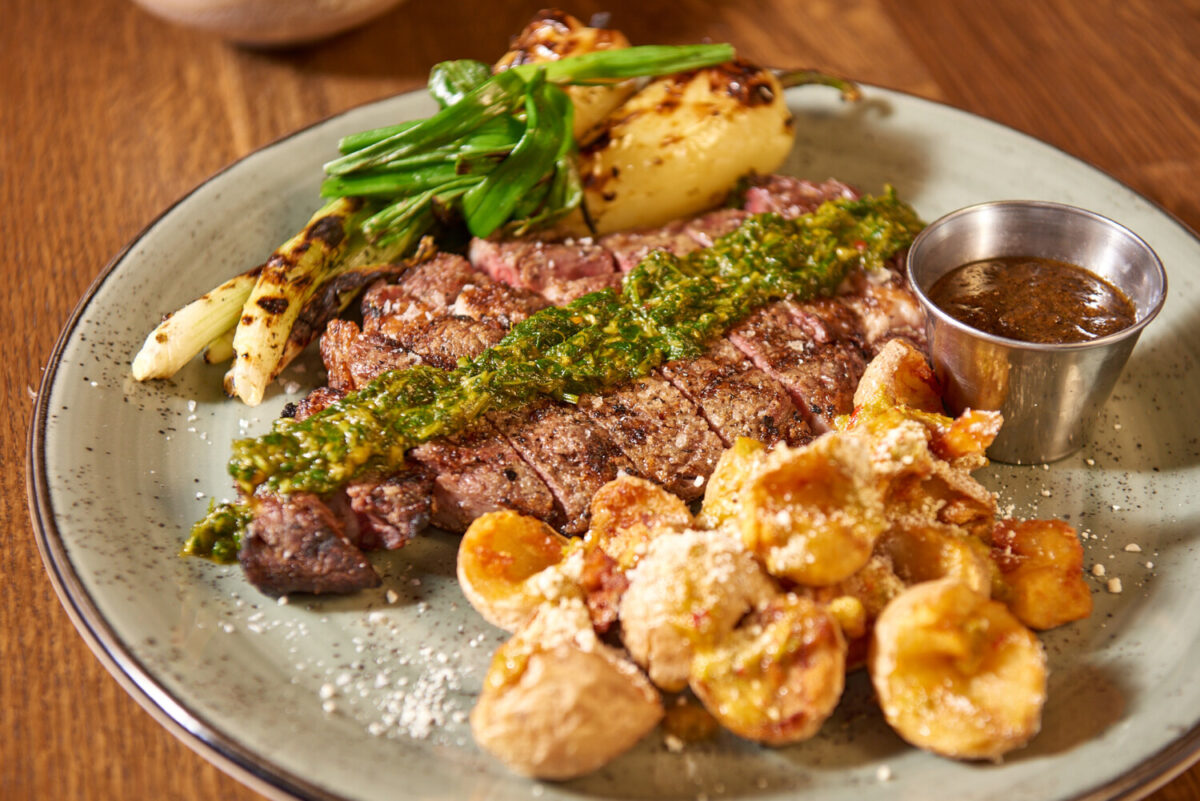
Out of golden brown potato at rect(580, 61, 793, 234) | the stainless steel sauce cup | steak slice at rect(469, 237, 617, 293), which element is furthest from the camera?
golden brown potato at rect(580, 61, 793, 234)

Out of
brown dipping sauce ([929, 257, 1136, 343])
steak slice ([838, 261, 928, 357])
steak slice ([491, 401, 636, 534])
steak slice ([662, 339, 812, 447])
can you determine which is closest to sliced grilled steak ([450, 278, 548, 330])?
steak slice ([491, 401, 636, 534])

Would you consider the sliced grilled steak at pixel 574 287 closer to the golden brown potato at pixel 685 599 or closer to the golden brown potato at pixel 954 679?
the golden brown potato at pixel 685 599

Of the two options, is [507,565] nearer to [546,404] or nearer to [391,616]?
[391,616]

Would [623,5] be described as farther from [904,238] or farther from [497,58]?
[904,238]

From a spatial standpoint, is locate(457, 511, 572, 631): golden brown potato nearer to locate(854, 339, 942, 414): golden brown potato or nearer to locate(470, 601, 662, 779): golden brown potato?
locate(470, 601, 662, 779): golden brown potato

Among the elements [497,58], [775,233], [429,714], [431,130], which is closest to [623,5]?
[497,58]
